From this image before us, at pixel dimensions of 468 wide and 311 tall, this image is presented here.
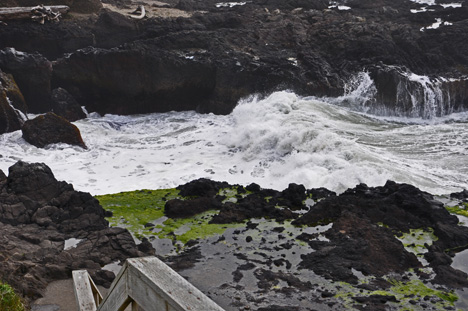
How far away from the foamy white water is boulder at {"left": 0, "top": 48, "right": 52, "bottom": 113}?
207 centimetres

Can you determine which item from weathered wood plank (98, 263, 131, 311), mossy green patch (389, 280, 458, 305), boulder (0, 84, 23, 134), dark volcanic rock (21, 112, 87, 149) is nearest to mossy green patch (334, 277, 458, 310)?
mossy green patch (389, 280, 458, 305)

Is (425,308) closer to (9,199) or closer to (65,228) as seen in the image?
(65,228)

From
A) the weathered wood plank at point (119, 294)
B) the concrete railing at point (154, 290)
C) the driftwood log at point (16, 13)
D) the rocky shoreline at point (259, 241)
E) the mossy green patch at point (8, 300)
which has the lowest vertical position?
the rocky shoreline at point (259, 241)

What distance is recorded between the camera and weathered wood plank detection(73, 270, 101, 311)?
12.2ft

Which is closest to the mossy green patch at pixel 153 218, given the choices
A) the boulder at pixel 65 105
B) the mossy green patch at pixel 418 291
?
the mossy green patch at pixel 418 291

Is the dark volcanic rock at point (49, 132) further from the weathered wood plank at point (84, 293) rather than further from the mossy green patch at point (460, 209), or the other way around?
the weathered wood plank at point (84, 293)

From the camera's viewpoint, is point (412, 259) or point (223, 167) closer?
point (412, 259)

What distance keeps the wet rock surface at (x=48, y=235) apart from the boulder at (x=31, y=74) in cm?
990

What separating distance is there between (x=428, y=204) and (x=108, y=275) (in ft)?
17.7

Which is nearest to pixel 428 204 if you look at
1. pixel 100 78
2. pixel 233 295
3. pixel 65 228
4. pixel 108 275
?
pixel 233 295

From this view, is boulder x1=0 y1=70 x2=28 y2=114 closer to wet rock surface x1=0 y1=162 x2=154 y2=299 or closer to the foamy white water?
the foamy white water

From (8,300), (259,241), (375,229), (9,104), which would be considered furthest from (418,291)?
(9,104)

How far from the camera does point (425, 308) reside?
20.5 feet

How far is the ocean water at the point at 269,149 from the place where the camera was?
40.3 feet
